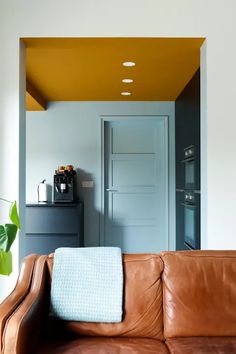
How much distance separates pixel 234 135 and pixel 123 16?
124cm

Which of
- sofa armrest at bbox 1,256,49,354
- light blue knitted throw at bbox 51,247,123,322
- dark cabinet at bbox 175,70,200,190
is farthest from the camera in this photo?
dark cabinet at bbox 175,70,200,190

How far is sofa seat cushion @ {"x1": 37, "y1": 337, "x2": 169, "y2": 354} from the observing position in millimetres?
1707

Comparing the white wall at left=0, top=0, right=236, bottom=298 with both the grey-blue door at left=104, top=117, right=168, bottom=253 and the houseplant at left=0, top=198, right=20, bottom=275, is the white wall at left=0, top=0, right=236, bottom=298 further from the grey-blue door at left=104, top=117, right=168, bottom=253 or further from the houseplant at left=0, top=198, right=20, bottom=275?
the grey-blue door at left=104, top=117, right=168, bottom=253

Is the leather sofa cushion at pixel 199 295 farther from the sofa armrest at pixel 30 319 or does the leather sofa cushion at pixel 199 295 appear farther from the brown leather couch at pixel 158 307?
the sofa armrest at pixel 30 319

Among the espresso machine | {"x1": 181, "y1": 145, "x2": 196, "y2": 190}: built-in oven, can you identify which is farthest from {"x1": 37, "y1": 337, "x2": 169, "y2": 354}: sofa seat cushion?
the espresso machine

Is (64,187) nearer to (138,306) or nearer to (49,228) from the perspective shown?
(49,228)

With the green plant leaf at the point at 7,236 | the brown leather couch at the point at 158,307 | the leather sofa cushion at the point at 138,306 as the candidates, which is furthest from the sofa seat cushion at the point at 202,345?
the green plant leaf at the point at 7,236

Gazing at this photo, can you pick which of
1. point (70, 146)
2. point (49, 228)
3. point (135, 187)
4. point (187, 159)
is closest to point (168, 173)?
point (135, 187)

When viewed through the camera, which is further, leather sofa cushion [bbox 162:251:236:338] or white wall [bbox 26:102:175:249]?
white wall [bbox 26:102:175:249]

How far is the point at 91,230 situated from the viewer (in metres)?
5.88

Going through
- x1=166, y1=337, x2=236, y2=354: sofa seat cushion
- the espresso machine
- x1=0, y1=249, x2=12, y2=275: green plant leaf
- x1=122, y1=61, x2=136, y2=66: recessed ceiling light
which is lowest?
x1=166, y1=337, x2=236, y2=354: sofa seat cushion

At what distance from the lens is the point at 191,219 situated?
14.8 feet

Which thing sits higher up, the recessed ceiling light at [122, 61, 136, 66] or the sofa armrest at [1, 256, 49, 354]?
the recessed ceiling light at [122, 61, 136, 66]

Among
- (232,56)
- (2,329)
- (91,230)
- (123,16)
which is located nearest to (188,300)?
(2,329)
